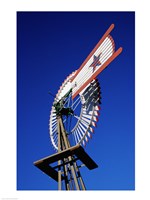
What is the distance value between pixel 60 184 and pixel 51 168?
25.3 inches

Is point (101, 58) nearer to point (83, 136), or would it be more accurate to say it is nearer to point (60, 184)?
point (83, 136)

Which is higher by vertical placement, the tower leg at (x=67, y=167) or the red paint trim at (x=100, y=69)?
the red paint trim at (x=100, y=69)

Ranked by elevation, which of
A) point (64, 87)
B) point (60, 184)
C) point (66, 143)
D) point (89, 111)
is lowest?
point (60, 184)

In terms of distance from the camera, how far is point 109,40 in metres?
8.59

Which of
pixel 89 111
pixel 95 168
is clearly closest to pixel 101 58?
pixel 89 111

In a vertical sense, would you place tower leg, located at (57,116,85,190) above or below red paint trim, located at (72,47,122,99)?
below

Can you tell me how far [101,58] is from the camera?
891cm

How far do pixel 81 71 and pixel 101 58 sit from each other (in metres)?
1.35

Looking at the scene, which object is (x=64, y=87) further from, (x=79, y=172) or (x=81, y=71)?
(x=79, y=172)
